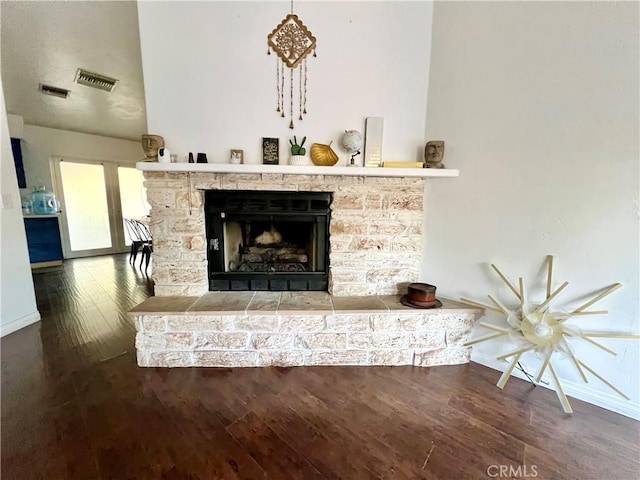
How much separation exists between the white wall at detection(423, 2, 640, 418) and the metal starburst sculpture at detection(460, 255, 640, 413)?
0.06 metres

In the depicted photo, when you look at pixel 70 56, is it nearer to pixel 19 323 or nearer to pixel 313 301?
pixel 19 323

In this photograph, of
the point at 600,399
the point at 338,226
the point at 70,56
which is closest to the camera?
the point at 600,399

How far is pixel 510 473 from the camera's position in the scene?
117 cm

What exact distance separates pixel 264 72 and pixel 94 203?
5.63 meters

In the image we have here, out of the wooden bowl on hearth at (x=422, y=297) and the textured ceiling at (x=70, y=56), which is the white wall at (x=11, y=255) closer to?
the textured ceiling at (x=70, y=56)

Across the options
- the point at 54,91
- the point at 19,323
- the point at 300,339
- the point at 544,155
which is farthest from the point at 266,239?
the point at 54,91

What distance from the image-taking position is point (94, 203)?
5559 millimetres

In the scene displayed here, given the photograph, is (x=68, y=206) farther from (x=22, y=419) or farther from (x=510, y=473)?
(x=510, y=473)

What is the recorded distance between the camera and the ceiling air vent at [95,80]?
314cm

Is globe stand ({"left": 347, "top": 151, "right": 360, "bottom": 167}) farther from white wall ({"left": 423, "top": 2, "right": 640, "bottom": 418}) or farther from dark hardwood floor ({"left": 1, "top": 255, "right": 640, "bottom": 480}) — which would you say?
dark hardwood floor ({"left": 1, "top": 255, "right": 640, "bottom": 480})

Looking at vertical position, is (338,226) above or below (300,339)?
above

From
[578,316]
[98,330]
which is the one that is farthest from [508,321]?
[98,330]

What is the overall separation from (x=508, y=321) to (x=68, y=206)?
23.9ft

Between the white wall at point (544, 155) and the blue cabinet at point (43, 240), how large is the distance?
6195 mm
